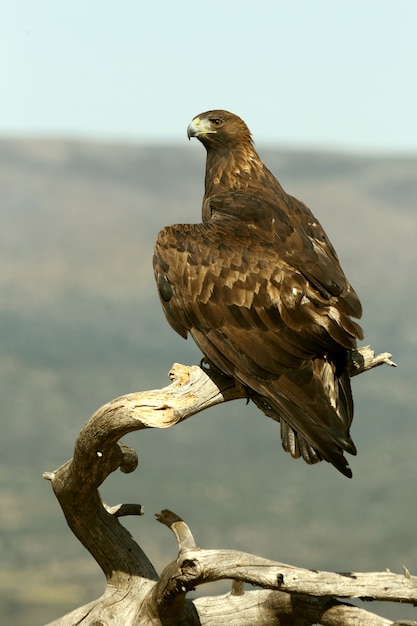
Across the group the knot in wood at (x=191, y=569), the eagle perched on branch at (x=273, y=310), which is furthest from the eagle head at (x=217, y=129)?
the knot in wood at (x=191, y=569)

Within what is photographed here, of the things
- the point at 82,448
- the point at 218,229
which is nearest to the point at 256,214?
the point at 218,229

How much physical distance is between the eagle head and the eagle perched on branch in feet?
3.72

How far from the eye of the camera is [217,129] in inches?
347

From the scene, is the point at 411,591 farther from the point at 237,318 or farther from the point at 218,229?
the point at 218,229

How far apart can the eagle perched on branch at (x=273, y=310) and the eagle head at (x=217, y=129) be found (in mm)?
1132

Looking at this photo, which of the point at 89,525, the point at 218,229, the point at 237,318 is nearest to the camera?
the point at 237,318

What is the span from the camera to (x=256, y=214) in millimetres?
7641

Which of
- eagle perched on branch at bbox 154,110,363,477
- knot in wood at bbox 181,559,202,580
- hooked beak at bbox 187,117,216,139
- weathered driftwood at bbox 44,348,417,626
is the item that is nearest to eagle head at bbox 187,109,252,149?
hooked beak at bbox 187,117,216,139

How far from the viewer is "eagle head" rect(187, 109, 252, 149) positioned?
28.8 feet

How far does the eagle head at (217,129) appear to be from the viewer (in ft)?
28.8

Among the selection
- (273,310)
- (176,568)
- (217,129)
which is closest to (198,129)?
(217,129)

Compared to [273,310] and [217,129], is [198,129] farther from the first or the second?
[273,310]

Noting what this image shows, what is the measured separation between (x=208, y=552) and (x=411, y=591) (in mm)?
1479

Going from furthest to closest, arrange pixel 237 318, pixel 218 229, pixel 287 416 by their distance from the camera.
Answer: pixel 218 229 < pixel 237 318 < pixel 287 416
